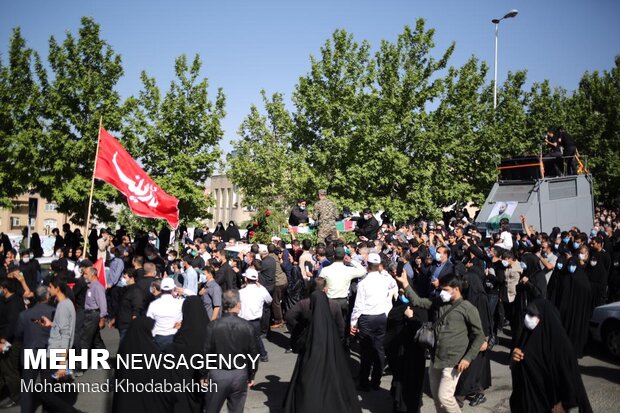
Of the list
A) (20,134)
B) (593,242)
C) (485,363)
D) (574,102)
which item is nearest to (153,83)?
(20,134)

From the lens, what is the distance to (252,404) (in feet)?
28.4

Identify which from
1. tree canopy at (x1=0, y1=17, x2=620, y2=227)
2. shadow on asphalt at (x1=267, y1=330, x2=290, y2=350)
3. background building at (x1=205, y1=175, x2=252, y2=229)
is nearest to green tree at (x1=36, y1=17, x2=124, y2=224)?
tree canopy at (x1=0, y1=17, x2=620, y2=227)

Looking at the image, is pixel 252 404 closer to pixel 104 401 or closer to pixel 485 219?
pixel 104 401

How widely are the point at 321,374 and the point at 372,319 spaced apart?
2.38 metres

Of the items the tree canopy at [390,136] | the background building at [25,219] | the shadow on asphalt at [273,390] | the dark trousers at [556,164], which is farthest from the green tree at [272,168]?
the background building at [25,219]

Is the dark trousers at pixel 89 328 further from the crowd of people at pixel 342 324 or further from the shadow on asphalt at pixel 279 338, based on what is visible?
the shadow on asphalt at pixel 279 338

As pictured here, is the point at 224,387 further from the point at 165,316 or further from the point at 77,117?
the point at 77,117

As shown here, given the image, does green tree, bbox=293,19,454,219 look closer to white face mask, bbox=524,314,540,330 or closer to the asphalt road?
the asphalt road

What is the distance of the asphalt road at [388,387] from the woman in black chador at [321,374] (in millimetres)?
1477

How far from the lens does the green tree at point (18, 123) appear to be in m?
23.6

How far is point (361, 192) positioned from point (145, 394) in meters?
22.0

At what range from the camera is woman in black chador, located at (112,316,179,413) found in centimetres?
663

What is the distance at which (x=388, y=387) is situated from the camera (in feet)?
31.6
